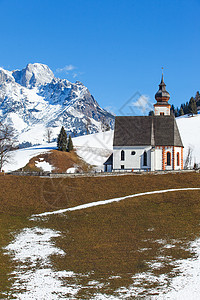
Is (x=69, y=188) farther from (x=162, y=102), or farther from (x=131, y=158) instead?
(x=162, y=102)

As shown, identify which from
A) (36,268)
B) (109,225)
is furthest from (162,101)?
(36,268)

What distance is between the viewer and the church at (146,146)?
188 feet

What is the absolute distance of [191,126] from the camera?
4515 inches

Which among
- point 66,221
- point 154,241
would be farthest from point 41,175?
point 154,241

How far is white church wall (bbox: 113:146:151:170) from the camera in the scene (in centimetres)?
5797

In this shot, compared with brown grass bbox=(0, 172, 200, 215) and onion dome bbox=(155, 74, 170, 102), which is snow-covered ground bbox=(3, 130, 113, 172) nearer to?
onion dome bbox=(155, 74, 170, 102)

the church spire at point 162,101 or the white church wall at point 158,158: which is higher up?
the church spire at point 162,101

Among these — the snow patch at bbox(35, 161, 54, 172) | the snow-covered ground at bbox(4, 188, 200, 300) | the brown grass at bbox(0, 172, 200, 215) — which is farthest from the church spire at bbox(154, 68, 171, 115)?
the snow-covered ground at bbox(4, 188, 200, 300)

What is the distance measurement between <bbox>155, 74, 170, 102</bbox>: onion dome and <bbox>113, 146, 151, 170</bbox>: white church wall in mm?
17503

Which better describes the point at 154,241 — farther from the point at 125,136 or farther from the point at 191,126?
the point at 191,126

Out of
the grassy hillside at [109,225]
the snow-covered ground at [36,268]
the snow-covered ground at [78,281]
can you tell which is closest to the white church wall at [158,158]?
the grassy hillside at [109,225]

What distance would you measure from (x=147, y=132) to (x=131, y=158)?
19.0 ft

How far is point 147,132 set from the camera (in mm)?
58969

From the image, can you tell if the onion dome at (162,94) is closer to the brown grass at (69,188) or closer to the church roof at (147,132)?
the church roof at (147,132)
